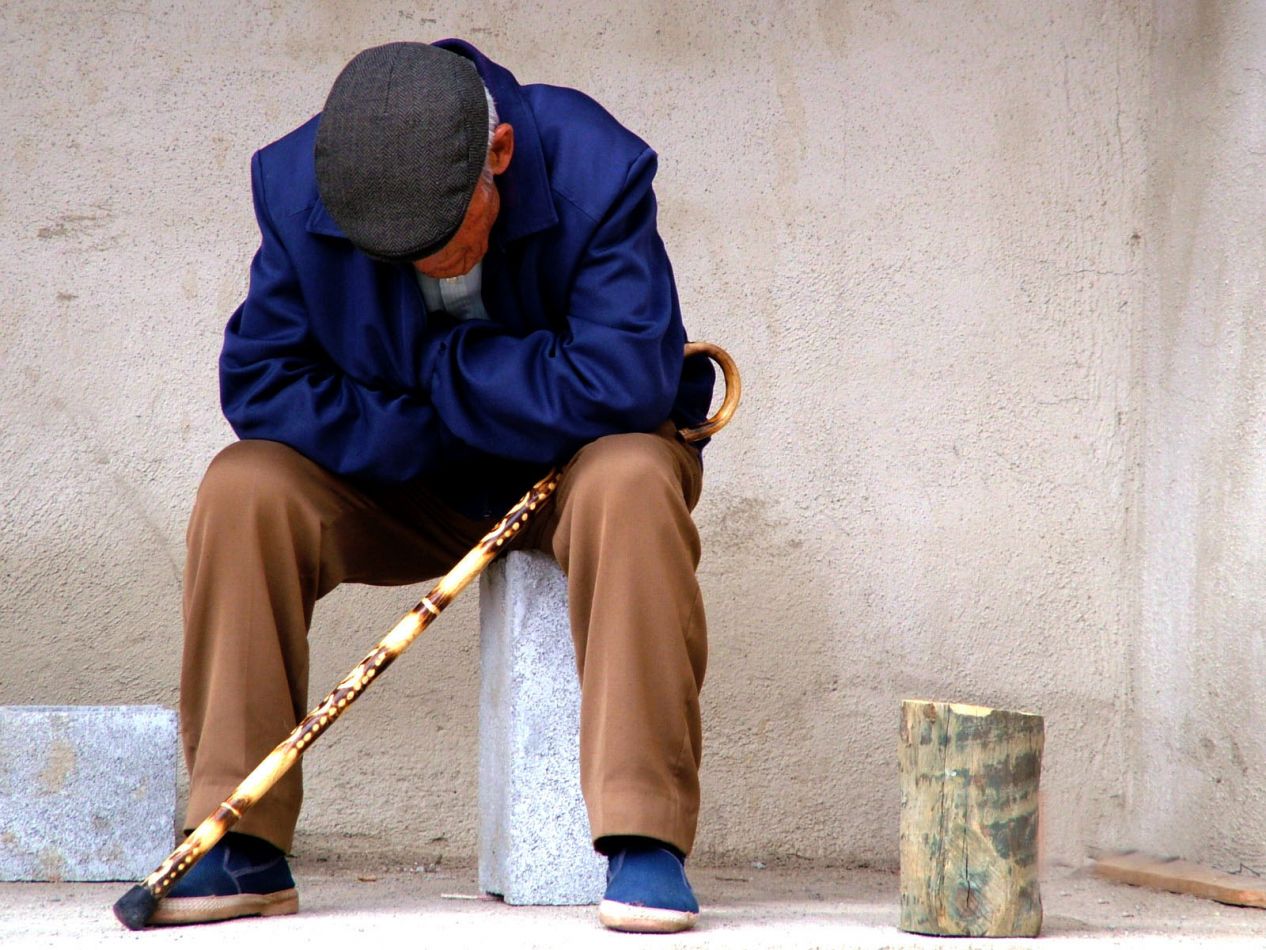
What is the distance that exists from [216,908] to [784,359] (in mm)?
1785

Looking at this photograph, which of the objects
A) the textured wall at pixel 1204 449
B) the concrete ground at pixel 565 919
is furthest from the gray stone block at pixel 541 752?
the textured wall at pixel 1204 449

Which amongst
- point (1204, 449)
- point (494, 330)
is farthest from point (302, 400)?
point (1204, 449)

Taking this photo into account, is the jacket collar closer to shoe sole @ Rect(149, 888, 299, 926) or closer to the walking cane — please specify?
the walking cane

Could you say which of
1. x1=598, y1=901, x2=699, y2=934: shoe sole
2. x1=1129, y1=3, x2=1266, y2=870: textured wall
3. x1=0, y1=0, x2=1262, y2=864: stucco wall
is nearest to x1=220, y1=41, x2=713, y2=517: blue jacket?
x1=598, y1=901, x2=699, y2=934: shoe sole

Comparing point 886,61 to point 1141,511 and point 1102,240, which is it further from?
point 1141,511

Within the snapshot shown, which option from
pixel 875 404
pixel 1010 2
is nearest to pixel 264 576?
pixel 875 404

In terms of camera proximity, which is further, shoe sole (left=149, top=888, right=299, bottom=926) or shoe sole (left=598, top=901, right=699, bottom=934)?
shoe sole (left=149, top=888, right=299, bottom=926)

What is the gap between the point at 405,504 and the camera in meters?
2.61

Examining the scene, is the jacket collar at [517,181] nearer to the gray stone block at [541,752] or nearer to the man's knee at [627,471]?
the man's knee at [627,471]

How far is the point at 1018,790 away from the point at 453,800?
1540mm

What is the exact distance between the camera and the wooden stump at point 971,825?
219 cm

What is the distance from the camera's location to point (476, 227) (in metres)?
2.38

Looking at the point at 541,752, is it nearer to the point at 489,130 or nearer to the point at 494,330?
the point at 494,330

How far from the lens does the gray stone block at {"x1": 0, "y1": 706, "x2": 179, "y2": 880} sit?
2.85 metres
